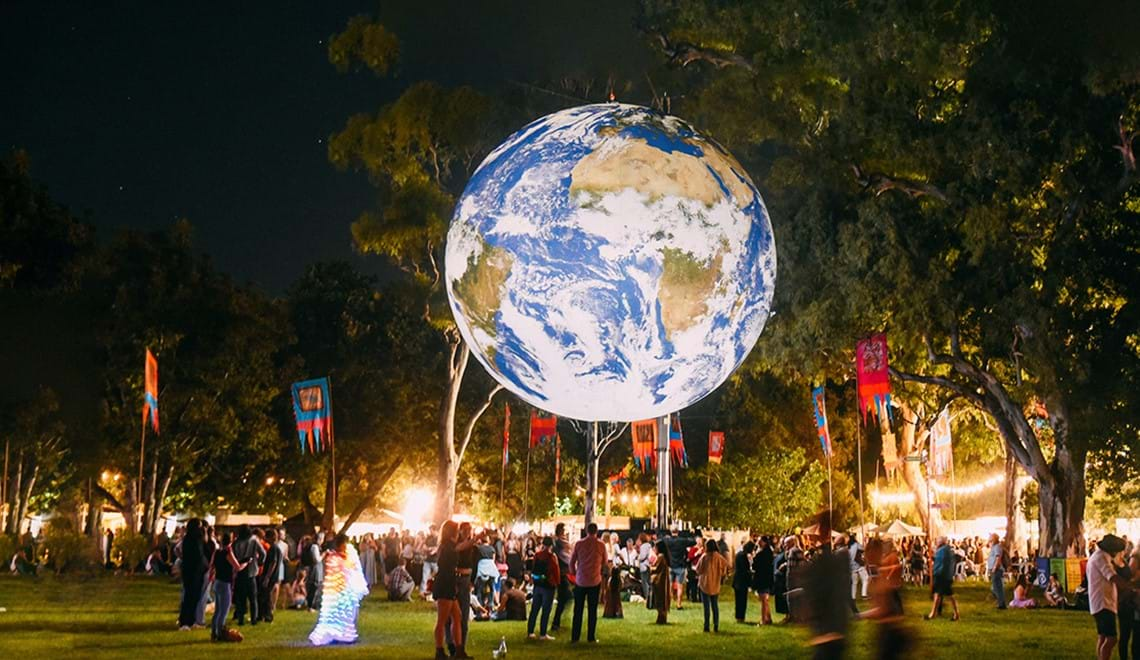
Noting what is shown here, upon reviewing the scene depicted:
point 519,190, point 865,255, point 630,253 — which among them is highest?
point 865,255

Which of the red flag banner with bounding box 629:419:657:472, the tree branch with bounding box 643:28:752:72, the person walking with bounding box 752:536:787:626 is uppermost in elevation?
the tree branch with bounding box 643:28:752:72

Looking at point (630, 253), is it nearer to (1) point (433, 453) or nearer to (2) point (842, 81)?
(2) point (842, 81)

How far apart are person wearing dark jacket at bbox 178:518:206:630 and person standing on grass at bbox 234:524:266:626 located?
1.18 meters

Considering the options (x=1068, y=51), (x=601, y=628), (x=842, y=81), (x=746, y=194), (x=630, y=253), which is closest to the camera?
(x=630, y=253)

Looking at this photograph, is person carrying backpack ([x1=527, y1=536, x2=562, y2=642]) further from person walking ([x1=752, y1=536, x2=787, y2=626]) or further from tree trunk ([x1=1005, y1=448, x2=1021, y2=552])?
tree trunk ([x1=1005, y1=448, x2=1021, y2=552])

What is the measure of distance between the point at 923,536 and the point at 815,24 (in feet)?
91.5

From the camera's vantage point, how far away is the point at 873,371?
27.2 m

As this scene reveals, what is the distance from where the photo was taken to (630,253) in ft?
40.1

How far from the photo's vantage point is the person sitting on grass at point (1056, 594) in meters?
26.8

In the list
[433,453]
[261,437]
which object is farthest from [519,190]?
[433,453]

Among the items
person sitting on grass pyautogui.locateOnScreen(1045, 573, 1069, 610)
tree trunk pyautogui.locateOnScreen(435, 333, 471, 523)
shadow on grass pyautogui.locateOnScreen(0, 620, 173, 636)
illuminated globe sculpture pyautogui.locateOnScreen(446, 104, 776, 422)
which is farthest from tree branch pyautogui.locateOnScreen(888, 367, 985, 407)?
shadow on grass pyautogui.locateOnScreen(0, 620, 173, 636)

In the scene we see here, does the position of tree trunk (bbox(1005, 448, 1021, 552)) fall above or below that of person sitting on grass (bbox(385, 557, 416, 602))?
above

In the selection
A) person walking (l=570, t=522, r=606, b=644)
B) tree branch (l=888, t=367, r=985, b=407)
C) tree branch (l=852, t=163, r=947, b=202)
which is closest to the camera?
person walking (l=570, t=522, r=606, b=644)

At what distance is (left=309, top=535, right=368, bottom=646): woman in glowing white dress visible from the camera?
16250 millimetres
